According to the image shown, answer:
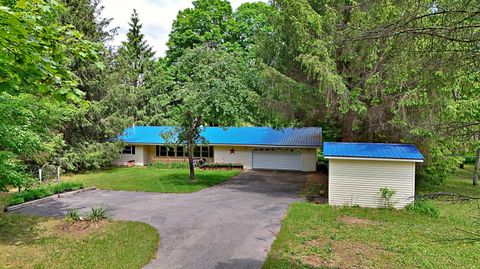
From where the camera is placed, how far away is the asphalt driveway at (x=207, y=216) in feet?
24.7

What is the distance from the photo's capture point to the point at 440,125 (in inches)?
145

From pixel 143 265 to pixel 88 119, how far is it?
18.2 metres

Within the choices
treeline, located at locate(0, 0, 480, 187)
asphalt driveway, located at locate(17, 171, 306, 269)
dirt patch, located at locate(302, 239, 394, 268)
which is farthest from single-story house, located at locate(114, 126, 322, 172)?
dirt patch, located at locate(302, 239, 394, 268)

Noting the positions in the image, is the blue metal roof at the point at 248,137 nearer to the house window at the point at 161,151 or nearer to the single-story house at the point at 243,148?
the single-story house at the point at 243,148

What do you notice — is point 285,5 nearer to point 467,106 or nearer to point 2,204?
point 467,106

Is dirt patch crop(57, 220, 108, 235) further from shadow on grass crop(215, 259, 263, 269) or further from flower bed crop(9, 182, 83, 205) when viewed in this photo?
shadow on grass crop(215, 259, 263, 269)

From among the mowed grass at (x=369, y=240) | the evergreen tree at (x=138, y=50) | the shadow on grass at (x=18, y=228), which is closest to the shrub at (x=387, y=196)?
the mowed grass at (x=369, y=240)

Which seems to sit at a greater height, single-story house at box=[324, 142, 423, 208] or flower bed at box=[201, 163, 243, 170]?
single-story house at box=[324, 142, 423, 208]

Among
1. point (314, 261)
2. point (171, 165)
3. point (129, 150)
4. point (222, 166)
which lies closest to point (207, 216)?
point (314, 261)

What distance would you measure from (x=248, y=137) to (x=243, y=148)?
973 millimetres

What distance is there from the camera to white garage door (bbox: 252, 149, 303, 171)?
79.8ft

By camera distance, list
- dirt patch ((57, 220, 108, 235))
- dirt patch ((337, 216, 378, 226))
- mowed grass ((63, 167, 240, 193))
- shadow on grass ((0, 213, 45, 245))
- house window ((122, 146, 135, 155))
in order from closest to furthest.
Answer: shadow on grass ((0, 213, 45, 245))
dirt patch ((57, 220, 108, 235))
dirt patch ((337, 216, 378, 226))
mowed grass ((63, 167, 240, 193))
house window ((122, 146, 135, 155))

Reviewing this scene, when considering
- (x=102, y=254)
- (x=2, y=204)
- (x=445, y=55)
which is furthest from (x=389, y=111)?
(x=2, y=204)

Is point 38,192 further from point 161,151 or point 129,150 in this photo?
point 161,151
